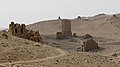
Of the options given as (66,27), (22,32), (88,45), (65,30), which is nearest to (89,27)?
(65,30)

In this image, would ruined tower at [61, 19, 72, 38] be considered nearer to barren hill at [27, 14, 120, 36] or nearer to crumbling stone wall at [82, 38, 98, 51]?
barren hill at [27, 14, 120, 36]

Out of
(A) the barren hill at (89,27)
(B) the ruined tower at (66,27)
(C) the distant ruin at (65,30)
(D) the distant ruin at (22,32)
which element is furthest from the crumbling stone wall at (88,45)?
(A) the barren hill at (89,27)

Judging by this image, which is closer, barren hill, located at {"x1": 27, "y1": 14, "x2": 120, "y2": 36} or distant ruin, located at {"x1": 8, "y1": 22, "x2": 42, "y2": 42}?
distant ruin, located at {"x1": 8, "y1": 22, "x2": 42, "y2": 42}

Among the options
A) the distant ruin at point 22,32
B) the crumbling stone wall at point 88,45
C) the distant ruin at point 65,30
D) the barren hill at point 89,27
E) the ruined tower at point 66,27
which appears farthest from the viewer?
the barren hill at point 89,27

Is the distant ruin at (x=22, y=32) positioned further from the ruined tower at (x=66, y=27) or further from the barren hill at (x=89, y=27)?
the barren hill at (x=89, y=27)

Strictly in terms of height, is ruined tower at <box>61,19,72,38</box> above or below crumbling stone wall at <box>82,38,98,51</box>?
above

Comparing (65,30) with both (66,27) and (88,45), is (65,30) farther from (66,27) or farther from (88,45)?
(88,45)

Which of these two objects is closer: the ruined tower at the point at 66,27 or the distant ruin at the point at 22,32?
the distant ruin at the point at 22,32

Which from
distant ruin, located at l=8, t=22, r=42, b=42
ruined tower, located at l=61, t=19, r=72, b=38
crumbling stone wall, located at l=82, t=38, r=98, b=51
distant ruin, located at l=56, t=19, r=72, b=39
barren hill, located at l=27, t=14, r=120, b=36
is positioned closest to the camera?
distant ruin, located at l=8, t=22, r=42, b=42

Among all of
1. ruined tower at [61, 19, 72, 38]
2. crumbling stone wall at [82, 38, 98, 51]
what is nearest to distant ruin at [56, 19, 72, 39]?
ruined tower at [61, 19, 72, 38]

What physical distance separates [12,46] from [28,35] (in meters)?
9.85

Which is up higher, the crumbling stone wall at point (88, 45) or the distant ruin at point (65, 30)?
the distant ruin at point (65, 30)

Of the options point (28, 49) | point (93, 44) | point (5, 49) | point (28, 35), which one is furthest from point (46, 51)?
point (93, 44)

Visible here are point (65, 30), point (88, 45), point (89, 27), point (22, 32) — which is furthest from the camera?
point (89, 27)
